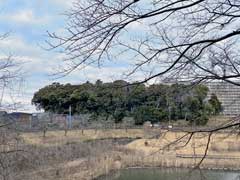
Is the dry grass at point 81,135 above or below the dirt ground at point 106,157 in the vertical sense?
above

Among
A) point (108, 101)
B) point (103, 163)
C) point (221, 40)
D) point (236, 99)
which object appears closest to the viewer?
point (221, 40)

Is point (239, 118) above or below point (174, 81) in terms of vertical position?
below

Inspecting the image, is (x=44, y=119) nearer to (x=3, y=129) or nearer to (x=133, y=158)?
(x=133, y=158)

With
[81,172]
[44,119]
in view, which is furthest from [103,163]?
[44,119]

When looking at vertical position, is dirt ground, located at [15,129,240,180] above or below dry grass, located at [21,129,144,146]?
below

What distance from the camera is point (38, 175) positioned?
656 inches

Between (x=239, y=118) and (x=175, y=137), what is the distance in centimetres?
54

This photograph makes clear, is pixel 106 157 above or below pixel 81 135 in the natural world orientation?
below

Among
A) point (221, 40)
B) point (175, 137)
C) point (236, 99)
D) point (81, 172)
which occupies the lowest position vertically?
point (81, 172)

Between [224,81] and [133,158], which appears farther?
[133,158]

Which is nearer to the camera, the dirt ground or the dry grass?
the dirt ground

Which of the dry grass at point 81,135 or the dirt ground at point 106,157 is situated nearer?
the dirt ground at point 106,157

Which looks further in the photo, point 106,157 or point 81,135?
point 81,135

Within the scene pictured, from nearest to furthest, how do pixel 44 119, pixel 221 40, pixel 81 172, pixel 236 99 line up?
1. pixel 221 40
2. pixel 236 99
3. pixel 81 172
4. pixel 44 119
